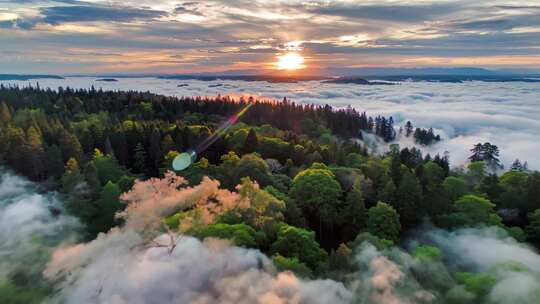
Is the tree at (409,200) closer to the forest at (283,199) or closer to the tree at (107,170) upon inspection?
the forest at (283,199)

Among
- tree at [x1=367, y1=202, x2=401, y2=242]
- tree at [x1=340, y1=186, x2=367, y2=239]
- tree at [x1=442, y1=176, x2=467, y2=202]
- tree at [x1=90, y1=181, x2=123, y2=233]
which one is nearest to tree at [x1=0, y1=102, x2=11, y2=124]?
tree at [x1=90, y1=181, x2=123, y2=233]

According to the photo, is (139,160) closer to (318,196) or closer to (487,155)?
(318,196)

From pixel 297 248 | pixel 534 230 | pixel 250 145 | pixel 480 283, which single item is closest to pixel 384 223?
pixel 480 283

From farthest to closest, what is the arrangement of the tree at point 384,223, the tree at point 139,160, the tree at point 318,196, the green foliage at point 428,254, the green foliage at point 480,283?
the tree at point 139,160 → the tree at point 318,196 → the tree at point 384,223 → the green foliage at point 428,254 → the green foliage at point 480,283

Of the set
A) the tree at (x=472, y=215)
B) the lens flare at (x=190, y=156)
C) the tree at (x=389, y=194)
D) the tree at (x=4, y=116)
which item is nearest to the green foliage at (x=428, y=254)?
the tree at (x=472, y=215)

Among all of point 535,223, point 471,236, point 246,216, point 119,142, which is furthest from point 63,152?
point 535,223
